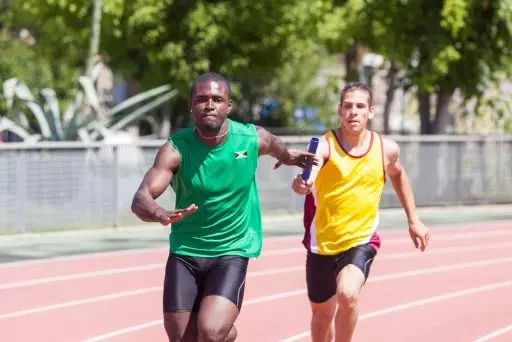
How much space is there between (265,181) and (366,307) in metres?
10.5

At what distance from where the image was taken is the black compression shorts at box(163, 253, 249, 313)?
22.0ft

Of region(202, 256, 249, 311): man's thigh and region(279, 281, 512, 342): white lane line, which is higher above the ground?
region(202, 256, 249, 311): man's thigh

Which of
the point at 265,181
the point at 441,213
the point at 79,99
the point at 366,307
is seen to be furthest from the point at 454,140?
the point at 366,307

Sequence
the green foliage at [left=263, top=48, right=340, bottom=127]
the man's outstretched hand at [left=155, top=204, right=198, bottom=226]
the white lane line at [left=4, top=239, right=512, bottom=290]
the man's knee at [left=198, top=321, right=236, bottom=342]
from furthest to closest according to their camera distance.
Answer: the green foliage at [left=263, top=48, right=340, bottom=127] < the white lane line at [left=4, top=239, right=512, bottom=290] < the man's knee at [left=198, top=321, right=236, bottom=342] < the man's outstretched hand at [left=155, top=204, right=198, bottom=226]

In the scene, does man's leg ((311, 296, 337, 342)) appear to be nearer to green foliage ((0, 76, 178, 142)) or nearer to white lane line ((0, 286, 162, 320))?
white lane line ((0, 286, 162, 320))

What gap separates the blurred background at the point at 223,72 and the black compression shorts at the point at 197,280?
12.2 m

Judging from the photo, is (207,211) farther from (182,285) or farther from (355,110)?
(355,110)

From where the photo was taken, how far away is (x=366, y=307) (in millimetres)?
12062

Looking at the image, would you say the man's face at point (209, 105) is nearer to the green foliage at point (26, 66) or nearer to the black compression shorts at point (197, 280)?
the black compression shorts at point (197, 280)

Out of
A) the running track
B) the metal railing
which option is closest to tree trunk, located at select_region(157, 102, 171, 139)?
the metal railing

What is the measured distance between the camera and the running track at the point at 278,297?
34.6 feet

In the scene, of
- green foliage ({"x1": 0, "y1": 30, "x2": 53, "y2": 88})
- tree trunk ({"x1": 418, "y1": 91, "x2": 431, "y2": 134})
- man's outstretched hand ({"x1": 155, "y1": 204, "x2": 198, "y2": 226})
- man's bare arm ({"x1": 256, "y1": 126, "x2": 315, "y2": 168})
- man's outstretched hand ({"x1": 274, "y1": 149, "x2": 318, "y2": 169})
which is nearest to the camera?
man's outstretched hand ({"x1": 155, "y1": 204, "x2": 198, "y2": 226})

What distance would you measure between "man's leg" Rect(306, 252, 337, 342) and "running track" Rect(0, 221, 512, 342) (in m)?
1.92

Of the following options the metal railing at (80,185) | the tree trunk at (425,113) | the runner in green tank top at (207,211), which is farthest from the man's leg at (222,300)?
the tree trunk at (425,113)
